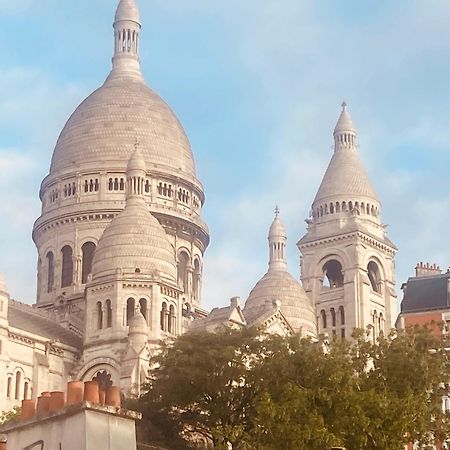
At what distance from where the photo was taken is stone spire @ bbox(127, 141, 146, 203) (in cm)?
8069

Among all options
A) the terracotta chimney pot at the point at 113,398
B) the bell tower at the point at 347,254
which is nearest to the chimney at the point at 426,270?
the bell tower at the point at 347,254

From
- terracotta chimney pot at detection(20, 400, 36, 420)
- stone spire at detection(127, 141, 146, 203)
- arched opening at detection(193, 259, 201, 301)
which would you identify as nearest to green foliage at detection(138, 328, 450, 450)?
terracotta chimney pot at detection(20, 400, 36, 420)

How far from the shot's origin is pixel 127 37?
9912cm

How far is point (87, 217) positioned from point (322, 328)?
18.4 metres

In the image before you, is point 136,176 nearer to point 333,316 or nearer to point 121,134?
point 121,134

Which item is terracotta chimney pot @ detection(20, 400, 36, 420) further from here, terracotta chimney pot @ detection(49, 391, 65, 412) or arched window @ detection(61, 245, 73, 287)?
arched window @ detection(61, 245, 73, 287)

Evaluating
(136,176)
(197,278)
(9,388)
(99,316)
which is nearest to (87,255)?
(136,176)

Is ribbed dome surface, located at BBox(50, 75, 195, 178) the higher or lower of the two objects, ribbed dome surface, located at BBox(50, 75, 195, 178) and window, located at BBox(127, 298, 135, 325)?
the higher

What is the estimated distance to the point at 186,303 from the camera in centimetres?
8412

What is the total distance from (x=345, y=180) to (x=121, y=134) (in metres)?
16.5

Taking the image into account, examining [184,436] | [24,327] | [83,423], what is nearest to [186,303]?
[24,327]

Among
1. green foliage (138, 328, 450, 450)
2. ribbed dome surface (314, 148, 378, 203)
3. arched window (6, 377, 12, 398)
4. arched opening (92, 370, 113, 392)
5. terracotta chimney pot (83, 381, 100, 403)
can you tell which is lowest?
terracotta chimney pot (83, 381, 100, 403)

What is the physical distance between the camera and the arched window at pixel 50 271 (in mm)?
86250

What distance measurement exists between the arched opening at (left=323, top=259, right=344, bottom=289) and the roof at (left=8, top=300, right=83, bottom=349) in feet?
72.5
